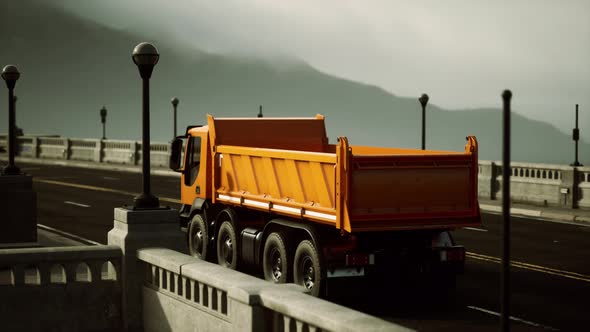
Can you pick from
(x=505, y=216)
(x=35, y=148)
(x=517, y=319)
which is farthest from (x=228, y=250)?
(x=35, y=148)

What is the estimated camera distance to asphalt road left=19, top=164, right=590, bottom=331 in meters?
15.2

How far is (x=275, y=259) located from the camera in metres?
17.4

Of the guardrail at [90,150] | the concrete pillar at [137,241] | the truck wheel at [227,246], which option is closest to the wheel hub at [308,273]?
the truck wheel at [227,246]

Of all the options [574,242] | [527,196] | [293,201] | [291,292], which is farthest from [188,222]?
[527,196]

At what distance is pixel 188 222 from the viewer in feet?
70.6

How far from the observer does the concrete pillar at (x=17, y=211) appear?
21.2m

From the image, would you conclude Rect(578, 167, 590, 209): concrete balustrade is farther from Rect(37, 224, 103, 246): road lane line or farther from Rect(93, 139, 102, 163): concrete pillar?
Rect(93, 139, 102, 163): concrete pillar

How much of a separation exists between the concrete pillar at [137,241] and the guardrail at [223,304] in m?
0.15

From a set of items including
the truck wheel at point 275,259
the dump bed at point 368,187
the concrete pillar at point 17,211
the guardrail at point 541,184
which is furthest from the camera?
the guardrail at point 541,184

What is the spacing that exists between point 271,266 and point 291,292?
7.86 meters

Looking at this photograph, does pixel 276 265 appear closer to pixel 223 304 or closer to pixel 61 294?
pixel 61 294

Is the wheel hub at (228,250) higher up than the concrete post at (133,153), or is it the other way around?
the concrete post at (133,153)

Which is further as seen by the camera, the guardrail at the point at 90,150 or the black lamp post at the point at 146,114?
the guardrail at the point at 90,150

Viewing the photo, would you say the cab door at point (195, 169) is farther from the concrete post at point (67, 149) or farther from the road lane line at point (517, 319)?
the concrete post at point (67, 149)
